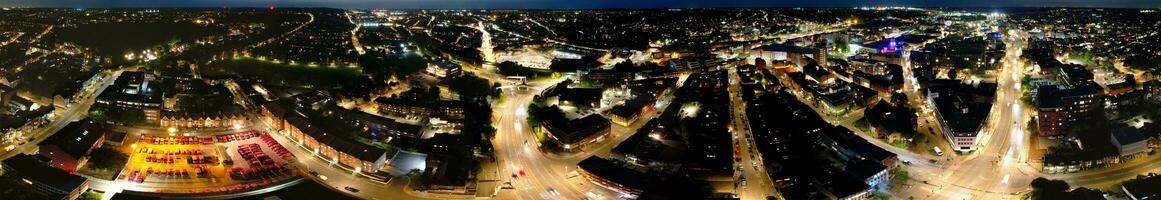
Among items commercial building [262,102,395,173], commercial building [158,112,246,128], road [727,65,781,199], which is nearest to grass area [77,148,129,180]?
commercial building [158,112,246,128]

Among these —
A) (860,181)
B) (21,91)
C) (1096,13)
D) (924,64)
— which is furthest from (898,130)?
(1096,13)

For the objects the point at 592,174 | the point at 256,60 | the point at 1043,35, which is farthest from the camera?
the point at 1043,35

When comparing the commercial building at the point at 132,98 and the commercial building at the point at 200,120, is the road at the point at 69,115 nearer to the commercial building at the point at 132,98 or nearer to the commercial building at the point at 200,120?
the commercial building at the point at 132,98

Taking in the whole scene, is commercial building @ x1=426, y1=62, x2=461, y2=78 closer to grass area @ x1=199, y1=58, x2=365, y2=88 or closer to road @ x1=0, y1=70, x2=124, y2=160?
grass area @ x1=199, y1=58, x2=365, y2=88

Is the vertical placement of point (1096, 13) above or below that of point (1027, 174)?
above

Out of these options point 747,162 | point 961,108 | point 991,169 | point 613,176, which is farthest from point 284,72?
point 991,169

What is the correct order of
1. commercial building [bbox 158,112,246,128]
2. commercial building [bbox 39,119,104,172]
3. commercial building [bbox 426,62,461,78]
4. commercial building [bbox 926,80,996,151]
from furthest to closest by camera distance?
commercial building [bbox 426,62,461,78] → commercial building [bbox 158,112,246,128] → commercial building [bbox 926,80,996,151] → commercial building [bbox 39,119,104,172]

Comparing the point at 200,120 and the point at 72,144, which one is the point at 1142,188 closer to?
the point at 200,120

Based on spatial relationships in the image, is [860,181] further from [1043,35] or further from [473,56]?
[1043,35]
